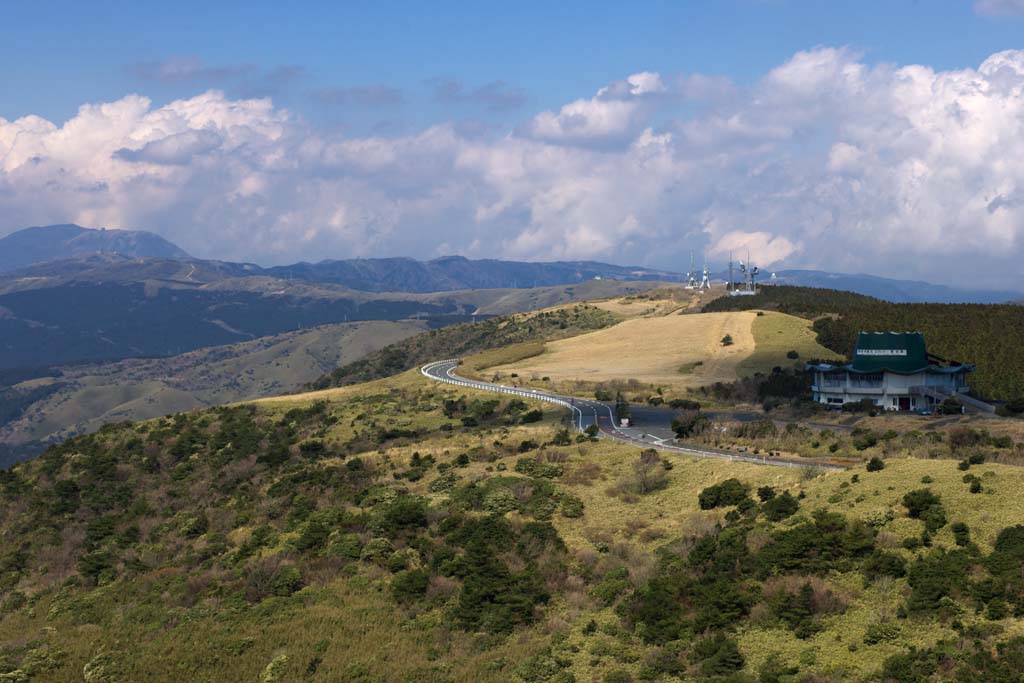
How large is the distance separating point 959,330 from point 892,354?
3725 centimetres

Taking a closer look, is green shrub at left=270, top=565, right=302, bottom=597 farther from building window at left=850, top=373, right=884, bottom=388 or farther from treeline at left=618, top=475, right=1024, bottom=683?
building window at left=850, top=373, right=884, bottom=388

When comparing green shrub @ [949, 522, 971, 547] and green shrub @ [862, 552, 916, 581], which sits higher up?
green shrub @ [949, 522, 971, 547]

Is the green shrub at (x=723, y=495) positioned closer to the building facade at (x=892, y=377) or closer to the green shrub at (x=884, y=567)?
the green shrub at (x=884, y=567)

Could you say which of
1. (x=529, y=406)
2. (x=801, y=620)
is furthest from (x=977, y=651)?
(x=529, y=406)

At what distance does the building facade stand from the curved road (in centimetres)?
2518

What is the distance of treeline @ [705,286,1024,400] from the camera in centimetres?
9781

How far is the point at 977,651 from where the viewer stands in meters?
29.2

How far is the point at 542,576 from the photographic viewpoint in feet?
138

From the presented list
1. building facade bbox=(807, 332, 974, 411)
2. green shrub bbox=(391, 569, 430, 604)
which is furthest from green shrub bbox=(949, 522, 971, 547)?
building facade bbox=(807, 332, 974, 411)

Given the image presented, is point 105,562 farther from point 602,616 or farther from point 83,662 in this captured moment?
point 602,616

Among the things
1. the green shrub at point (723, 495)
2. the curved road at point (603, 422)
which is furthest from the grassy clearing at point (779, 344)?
the green shrub at point (723, 495)

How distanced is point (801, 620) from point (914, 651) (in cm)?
451

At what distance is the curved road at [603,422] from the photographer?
56094 millimetres

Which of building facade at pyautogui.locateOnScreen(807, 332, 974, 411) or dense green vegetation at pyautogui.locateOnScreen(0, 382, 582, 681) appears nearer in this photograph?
dense green vegetation at pyautogui.locateOnScreen(0, 382, 582, 681)
